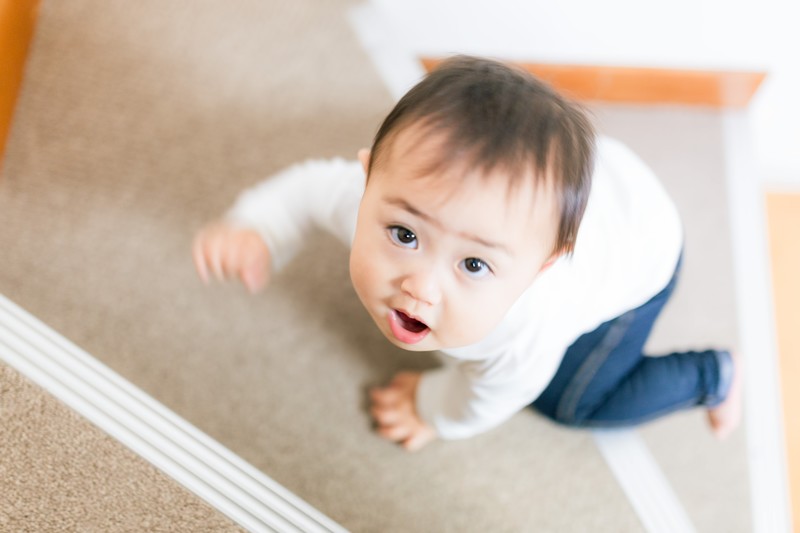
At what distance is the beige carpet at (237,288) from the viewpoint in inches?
35.9

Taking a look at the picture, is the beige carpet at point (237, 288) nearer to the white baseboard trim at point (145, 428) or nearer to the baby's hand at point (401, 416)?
the baby's hand at point (401, 416)

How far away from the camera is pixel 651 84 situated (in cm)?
129

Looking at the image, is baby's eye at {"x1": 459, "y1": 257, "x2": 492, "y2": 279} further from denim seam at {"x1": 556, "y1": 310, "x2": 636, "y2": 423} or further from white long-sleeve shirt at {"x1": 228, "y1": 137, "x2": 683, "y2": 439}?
denim seam at {"x1": 556, "y1": 310, "x2": 636, "y2": 423}

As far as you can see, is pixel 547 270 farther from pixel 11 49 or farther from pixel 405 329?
pixel 11 49

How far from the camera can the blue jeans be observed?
875 millimetres

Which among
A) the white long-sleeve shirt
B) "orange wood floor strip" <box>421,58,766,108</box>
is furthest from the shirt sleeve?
"orange wood floor strip" <box>421,58,766,108</box>

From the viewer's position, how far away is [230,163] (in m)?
1.03

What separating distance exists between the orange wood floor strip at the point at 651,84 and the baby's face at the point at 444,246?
729 millimetres

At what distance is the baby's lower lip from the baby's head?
0.7 inches

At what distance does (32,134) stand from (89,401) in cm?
55

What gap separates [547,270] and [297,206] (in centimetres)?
28

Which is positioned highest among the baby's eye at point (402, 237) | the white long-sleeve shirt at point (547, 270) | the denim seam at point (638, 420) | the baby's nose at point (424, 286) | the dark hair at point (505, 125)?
the dark hair at point (505, 125)

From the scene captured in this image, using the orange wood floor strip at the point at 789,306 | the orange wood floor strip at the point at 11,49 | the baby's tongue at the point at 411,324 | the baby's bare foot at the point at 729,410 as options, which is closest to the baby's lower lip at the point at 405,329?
the baby's tongue at the point at 411,324

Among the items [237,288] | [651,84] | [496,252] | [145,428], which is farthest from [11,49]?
[651,84]
